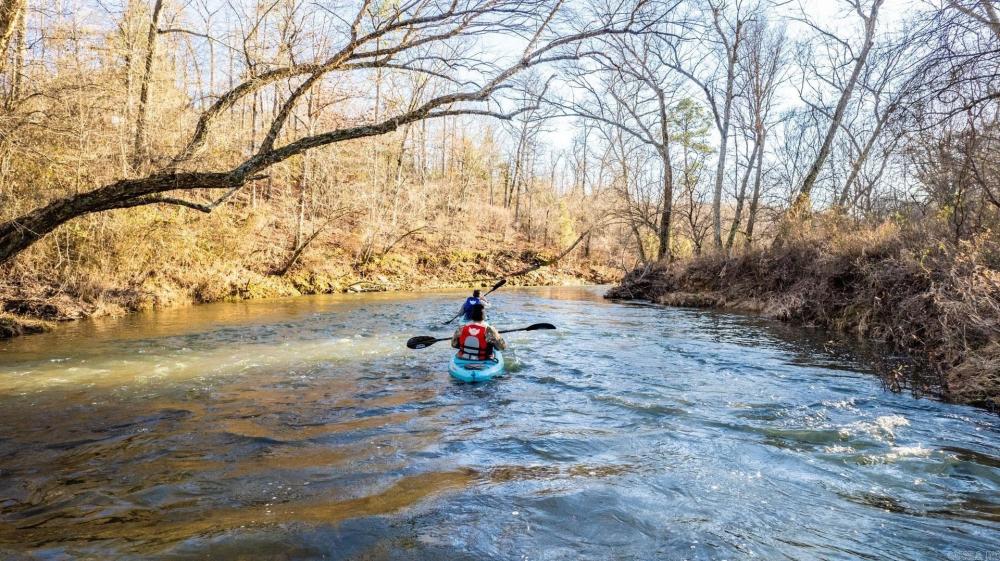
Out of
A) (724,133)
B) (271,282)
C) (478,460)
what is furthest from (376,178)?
(478,460)

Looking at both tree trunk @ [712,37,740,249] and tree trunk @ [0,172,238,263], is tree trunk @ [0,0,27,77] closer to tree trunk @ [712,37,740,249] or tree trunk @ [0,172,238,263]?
tree trunk @ [0,172,238,263]

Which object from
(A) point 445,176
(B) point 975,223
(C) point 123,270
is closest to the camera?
(B) point 975,223

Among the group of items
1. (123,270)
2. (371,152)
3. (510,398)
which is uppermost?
(371,152)

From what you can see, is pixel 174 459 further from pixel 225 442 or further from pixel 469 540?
pixel 469 540

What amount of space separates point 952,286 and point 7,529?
1092 cm

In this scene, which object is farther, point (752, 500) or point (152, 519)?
point (752, 500)

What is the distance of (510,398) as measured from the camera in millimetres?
6867

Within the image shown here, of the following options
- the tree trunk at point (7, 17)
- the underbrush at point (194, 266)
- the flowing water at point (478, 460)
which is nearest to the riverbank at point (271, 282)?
the underbrush at point (194, 266)

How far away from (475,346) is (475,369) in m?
0.43

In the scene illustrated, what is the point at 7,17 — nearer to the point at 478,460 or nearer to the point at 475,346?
the point at 475,346

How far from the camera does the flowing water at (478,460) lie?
10.7 ft

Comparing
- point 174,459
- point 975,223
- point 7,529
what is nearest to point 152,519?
point 7,529

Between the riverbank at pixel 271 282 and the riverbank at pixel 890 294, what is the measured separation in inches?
517

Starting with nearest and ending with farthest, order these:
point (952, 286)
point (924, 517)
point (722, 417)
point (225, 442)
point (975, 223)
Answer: point (924, 517) → point (225, 442) → point (722, 417) → point (952, 286) → point (975, 223)
